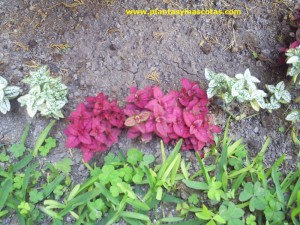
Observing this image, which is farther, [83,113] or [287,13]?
[287,13]

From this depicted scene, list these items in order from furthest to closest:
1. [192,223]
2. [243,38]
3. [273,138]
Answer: [243,38], [273,138], [192,223]

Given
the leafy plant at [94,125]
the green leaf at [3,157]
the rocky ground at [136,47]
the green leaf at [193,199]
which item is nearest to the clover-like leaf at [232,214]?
the green leaf at [193,199]

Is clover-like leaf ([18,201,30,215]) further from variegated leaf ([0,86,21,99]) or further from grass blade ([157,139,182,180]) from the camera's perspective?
grass blade ([157,139,182,180])

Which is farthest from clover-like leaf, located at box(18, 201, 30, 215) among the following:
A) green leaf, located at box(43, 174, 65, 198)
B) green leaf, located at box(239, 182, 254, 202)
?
green leaf, located at box(239, 182, 254, 202)

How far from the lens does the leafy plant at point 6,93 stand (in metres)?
2.80

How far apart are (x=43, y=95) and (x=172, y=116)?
78 cm

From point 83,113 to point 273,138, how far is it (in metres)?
1.23

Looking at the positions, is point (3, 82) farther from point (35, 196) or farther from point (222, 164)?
point (222, 164)

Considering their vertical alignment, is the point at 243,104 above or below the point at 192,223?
above

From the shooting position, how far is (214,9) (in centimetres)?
328

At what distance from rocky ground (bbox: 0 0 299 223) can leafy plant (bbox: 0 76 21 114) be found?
0.15 meters

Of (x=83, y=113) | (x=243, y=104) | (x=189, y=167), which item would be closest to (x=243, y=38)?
(x=243, y=104)

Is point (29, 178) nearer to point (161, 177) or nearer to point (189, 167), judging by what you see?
point (161, 177)

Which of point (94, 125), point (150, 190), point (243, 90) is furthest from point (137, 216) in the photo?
point (243, 90)
